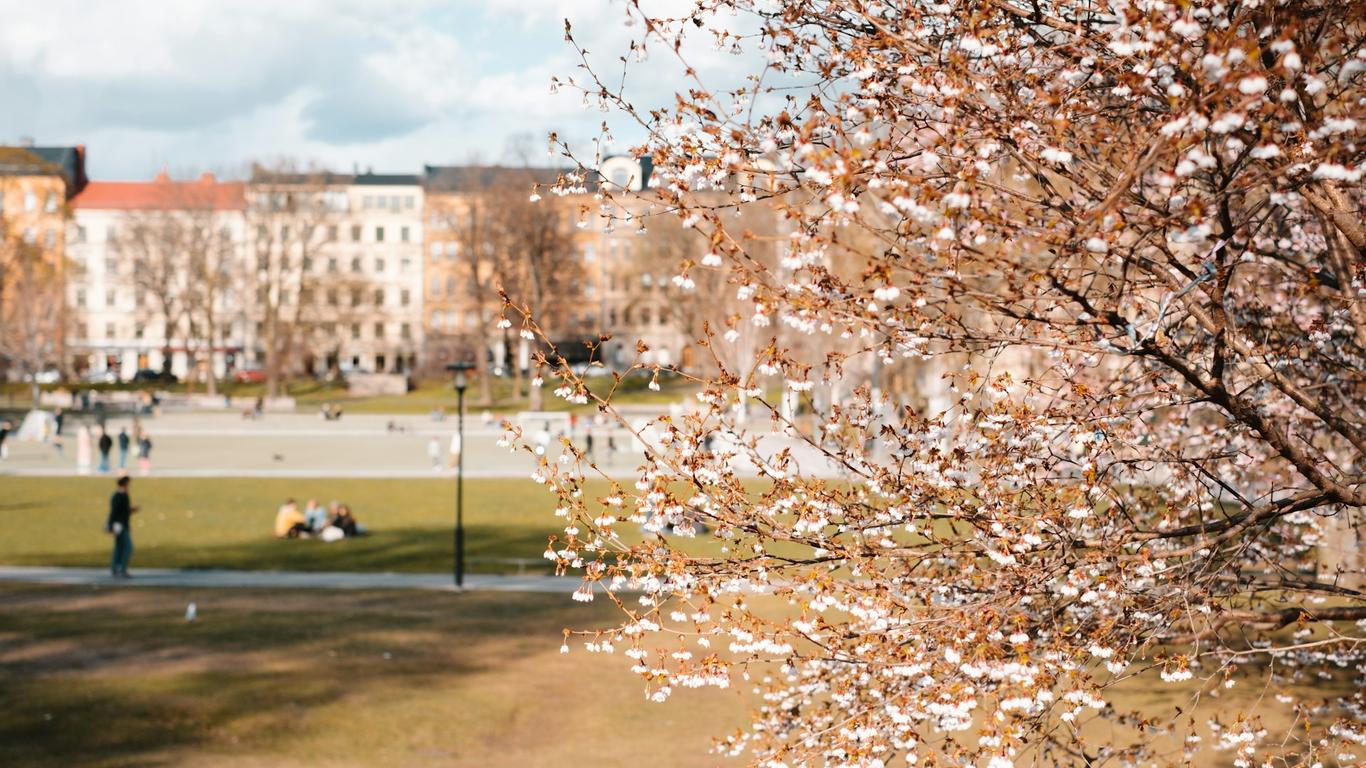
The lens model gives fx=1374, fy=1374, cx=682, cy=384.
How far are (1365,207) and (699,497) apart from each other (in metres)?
3.39

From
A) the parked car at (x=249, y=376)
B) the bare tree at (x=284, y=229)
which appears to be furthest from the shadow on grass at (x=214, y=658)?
the parked car at (x=249, y=376)

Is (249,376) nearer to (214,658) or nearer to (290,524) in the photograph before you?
(290,524)

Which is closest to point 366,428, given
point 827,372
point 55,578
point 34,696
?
point 55,578

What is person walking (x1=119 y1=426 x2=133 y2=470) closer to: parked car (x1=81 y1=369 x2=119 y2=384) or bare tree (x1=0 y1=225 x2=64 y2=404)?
bare tree (x1=0 y1=225 x2=64 y2=404)

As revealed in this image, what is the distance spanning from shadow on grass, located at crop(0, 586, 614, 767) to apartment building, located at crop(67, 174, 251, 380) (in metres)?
63.4

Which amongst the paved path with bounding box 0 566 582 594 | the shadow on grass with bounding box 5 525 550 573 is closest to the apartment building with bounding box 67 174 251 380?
the shadow on grass with bounding box 5 525 550 573

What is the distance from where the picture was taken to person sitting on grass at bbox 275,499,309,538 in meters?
30.2

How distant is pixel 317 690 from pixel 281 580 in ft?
26.5

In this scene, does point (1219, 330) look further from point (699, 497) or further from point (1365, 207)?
point (699, 497)

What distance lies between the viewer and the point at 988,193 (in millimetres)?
5918

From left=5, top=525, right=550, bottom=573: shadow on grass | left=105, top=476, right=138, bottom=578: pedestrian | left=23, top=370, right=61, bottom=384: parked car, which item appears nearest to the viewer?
left=105, top=476, right=138, bottom=578: pedestrian

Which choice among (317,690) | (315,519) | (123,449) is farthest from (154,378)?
(317,690)

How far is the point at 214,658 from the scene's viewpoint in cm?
1805

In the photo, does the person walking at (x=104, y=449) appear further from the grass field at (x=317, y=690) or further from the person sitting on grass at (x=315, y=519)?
the grass field at (x=317, y=690)
